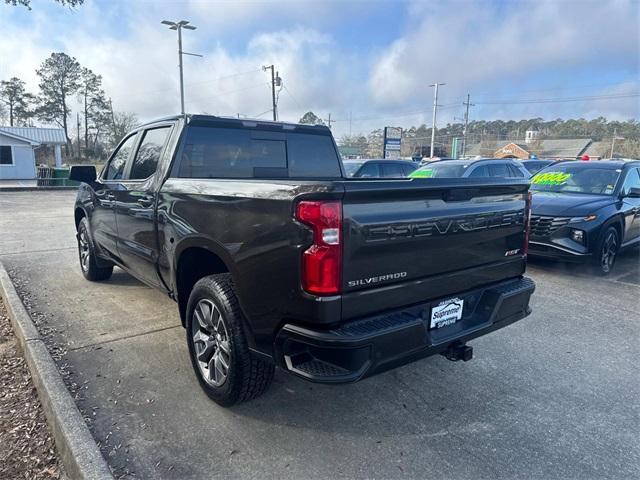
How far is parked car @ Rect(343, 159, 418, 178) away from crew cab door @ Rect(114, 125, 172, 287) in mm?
9041

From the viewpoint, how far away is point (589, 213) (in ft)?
21.1

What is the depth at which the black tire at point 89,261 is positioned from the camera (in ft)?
18.6

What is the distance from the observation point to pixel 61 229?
34.7ft

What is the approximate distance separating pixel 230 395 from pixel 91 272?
385 cm

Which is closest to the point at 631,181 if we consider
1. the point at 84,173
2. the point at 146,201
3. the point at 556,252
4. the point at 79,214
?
the point at 556,252

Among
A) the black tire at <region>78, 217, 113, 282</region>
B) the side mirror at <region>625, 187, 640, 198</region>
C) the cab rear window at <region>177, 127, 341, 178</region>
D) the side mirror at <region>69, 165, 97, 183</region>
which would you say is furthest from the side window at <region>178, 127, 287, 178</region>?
the side mirror at <region>625, 187, 640, 198</region>

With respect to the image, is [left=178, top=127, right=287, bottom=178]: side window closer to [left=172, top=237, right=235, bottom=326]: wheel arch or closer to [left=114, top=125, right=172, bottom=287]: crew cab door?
[left=114, top=125, right=172, bottom=287]: crew cab door

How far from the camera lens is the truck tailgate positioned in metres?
2.28

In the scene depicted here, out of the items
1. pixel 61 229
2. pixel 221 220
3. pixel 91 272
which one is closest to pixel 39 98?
pixel 61 229

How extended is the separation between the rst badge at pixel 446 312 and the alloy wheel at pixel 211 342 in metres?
1.27

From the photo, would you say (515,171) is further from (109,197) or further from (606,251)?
(109,197)

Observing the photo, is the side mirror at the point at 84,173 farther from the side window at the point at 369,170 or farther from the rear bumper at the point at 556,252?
the side window at the point at 369,170

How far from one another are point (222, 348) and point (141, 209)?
1.65 m

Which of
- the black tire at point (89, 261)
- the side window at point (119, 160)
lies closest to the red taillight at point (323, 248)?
the side window at point (119, 160)
